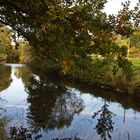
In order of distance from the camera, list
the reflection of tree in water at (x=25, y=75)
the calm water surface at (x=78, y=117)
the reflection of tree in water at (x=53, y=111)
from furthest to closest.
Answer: the reflection of tree in water at (x=25, y=75) → the reflection of tree in water at (x=53, y=111) → the calm water surface at (x=78, y=117)

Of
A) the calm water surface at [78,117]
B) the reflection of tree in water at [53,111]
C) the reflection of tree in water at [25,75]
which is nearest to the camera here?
the calm water surface at [78,117]

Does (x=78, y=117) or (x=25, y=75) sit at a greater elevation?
(x=78, y=117)

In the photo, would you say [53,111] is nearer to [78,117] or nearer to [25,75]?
[78,117]

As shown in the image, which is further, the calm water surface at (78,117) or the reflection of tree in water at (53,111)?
the reflection of tree in water at (53,111)

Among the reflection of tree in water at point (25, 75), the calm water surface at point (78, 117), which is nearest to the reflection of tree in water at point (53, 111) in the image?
the calm water surface at point (78, 117)

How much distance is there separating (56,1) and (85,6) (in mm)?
748

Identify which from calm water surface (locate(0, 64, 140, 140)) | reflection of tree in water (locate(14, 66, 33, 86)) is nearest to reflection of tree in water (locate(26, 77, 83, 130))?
calm water surface (locate(0, 64, 140, 140))

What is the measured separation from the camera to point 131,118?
2123 centimetres

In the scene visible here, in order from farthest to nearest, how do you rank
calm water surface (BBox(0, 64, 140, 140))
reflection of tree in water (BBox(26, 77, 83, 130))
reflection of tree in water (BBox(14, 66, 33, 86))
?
1. reflection of tree in water (BBox(14, 66, 33, 86))
2. reflection of tree in water (BBox(26, 77, 83, 130))
3. calm water surface (BBox(0, 64, 140, 140))

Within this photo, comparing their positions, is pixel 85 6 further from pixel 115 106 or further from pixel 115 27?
pixel 115 106

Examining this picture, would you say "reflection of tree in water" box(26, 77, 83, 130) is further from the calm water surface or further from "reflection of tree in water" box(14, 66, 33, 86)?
"reflection of tree in water" box(14, 66, 33, 86)

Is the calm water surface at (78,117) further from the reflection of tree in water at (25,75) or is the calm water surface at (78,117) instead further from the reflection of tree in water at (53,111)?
the reflection of tree in water at (25,75)

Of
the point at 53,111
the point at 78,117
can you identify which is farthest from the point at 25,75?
the point at 78,117

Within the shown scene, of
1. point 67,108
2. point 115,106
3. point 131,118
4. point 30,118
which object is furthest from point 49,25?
point 115,106
